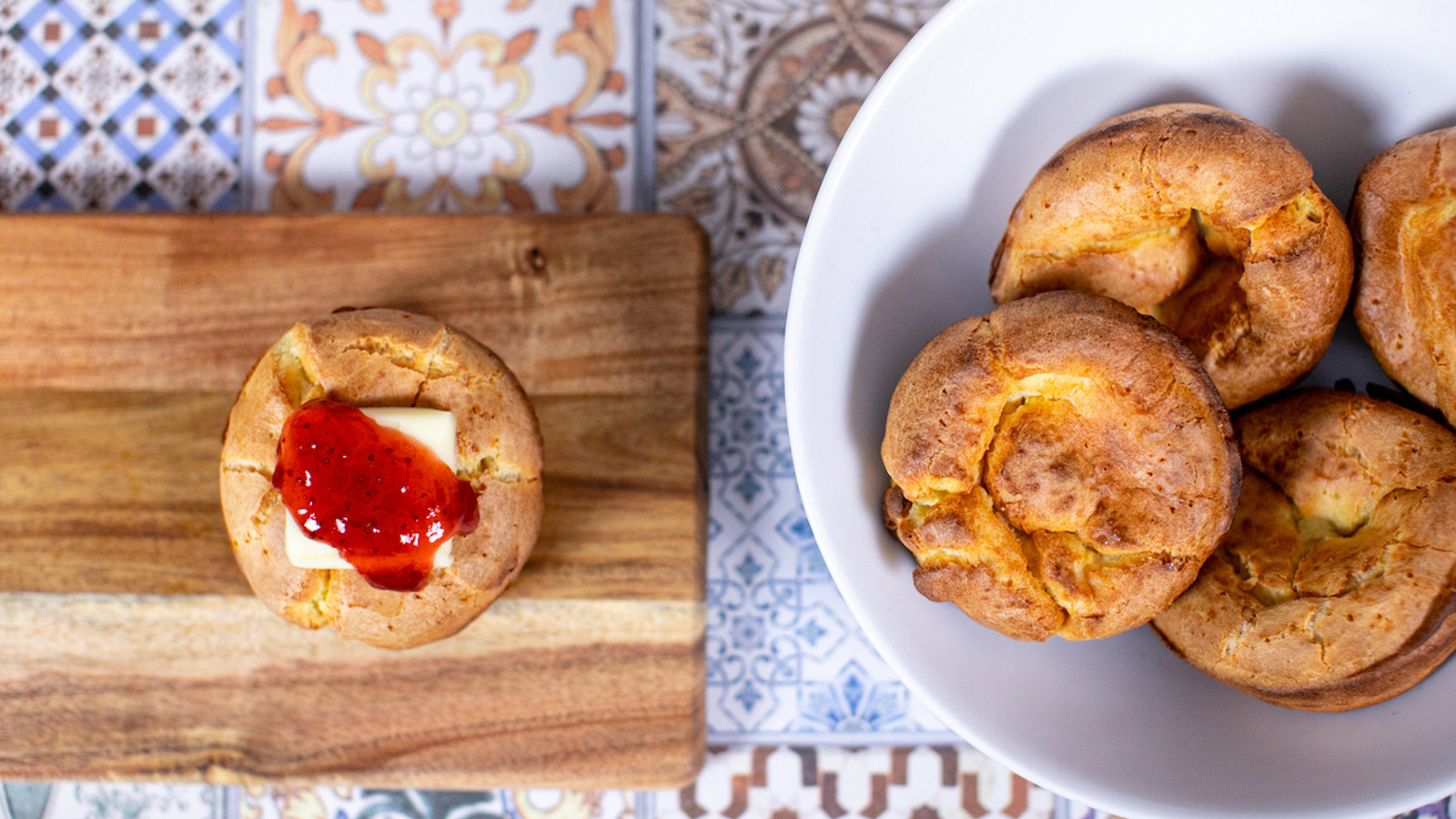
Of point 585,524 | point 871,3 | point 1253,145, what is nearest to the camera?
point 1253,145

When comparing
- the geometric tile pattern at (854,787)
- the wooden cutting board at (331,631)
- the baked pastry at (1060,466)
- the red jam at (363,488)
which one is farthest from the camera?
the geometric tile pattern at (854,787)

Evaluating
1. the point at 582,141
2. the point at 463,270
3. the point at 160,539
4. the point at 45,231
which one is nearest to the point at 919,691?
the point at 463,270

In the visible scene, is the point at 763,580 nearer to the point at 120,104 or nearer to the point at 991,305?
the point at 991,305

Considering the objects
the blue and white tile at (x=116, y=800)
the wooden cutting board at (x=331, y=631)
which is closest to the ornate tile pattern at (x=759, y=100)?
the wooden cutting board at (x=331, y=631)

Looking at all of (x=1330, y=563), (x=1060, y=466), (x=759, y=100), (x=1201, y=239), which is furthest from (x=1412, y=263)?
(x=759, y=100)

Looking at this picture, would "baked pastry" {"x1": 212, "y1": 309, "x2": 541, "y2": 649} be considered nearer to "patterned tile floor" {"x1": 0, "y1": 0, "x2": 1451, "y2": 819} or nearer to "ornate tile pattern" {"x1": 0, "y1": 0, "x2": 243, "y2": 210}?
"patterned tile floor" {"x1": 0, "y1": 0, "x2": 1451, "y2": 819}

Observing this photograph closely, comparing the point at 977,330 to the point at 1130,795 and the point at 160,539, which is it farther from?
the point at 160,539

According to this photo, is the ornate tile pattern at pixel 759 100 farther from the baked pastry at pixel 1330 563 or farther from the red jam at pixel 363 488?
the baked pastry at pixel 1330 563
